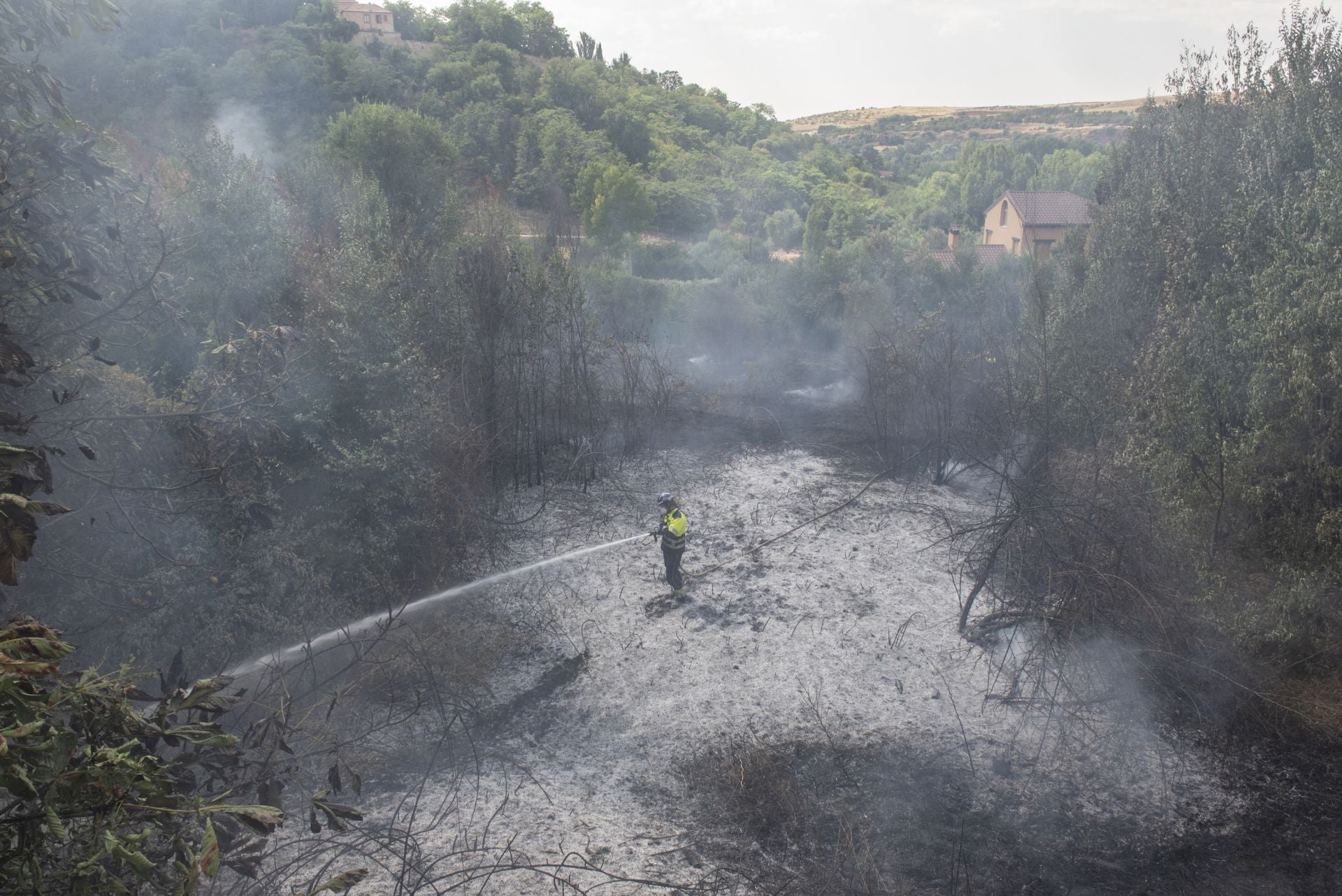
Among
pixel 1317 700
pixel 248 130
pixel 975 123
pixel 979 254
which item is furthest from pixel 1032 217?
pixel 975 123

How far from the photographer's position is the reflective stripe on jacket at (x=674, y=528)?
11.3m

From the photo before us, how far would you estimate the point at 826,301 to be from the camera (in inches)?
1207

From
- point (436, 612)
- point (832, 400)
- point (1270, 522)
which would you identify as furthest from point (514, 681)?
point (832, 400)

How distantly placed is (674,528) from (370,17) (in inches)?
2316

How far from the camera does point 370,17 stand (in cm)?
5747

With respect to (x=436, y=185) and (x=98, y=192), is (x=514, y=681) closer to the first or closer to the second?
(x=98, y=192)

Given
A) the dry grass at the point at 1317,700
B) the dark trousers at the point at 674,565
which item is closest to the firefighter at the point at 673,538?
the dark trousers at the point at 674,565

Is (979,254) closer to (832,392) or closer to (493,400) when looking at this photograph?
(832,392)

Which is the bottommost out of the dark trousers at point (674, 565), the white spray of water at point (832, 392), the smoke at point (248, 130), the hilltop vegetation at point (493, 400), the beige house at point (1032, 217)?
the dark trousers at point (674, 565)

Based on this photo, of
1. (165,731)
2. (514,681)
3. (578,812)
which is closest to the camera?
(165,731)

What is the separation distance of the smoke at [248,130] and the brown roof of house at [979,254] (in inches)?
936

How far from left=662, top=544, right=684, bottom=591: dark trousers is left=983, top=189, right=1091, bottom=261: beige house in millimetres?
30356

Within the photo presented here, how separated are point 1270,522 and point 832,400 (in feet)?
45.7

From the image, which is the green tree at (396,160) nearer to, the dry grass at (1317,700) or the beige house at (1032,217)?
the beige house at (1032,217)
